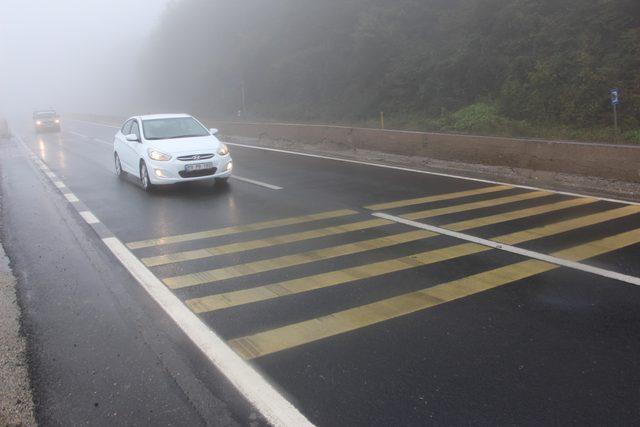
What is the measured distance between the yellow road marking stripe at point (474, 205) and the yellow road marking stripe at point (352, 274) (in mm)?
1452

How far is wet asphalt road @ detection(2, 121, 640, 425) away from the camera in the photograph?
348cm

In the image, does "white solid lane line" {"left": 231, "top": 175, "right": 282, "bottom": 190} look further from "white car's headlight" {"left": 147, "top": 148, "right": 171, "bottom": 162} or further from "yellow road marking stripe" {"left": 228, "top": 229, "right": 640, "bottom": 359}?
"yellow road marking stripe" {"left": 228, "top": 229, "right": 640, "bottom": 359}

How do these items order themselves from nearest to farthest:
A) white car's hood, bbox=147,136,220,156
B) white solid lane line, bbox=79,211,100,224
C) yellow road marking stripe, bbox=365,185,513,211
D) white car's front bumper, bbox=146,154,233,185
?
white solid lane line, bbox=79,211,100,224
yellow road marking stripe, bbox=365,185,513,211
white car's front bumper, bbox=146,154,233,185
white car's hood, bbox=147,136,220,156

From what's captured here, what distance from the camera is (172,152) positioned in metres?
10.7

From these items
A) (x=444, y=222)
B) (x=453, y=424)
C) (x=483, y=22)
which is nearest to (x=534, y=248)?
(x=444, y=222)

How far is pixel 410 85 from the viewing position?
80.2ft

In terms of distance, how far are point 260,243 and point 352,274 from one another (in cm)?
170

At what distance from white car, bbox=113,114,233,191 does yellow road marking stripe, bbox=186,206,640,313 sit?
573cm

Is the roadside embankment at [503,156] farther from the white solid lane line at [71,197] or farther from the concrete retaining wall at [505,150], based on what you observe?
the white solid lane line at [71,197]

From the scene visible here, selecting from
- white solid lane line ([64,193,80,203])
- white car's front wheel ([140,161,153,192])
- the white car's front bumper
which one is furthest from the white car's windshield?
white solid lane line ([64,193,80,203])

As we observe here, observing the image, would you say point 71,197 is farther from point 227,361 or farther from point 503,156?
point 503,156

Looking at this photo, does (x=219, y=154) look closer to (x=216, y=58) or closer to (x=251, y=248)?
(x=251, y=248)

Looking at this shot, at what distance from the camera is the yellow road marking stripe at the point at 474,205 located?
27.1 feet

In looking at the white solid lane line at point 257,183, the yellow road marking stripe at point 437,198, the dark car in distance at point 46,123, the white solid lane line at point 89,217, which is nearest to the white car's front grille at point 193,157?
the white solid lane line at point 257,183
